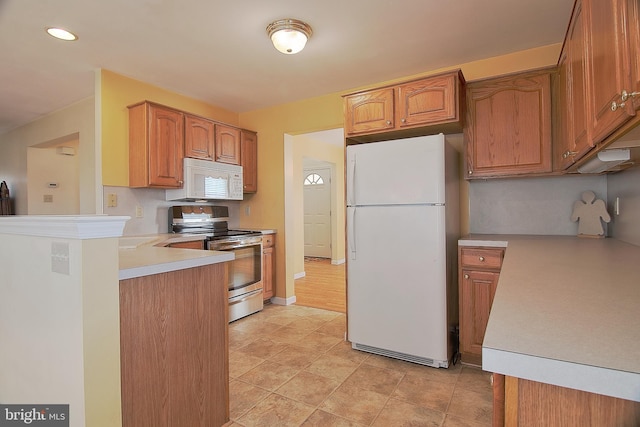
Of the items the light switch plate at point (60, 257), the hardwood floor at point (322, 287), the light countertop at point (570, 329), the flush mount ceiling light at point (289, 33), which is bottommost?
the hardwood floor at point (322, 287)

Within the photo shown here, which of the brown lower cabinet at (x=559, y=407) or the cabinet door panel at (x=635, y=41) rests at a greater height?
the cabinet door panel at (x=635, y=41)

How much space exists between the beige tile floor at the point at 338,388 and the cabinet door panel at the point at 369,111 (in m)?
1.87

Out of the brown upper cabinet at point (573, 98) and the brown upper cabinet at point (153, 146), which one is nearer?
the brown upper cabinet at point (573, 98)

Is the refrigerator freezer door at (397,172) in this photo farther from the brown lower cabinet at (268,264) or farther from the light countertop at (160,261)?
the brown lower cabinet at (268,264)

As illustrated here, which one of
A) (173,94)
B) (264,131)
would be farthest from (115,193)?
(264,131)

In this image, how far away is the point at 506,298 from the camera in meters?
0.91

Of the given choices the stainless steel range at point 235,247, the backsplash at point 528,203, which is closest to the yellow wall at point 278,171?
the stainless steel range at point 235,247

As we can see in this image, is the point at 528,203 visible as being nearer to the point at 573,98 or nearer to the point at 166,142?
the point at 573,98

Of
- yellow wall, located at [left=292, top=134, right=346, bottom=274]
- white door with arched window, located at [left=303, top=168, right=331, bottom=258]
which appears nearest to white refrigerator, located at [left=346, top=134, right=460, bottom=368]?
yellow wall, located at [left=292, top=134, right=346, bottom=274]

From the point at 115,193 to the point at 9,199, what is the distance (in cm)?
357

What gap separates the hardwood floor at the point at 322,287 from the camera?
408cm

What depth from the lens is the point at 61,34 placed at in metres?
2.34

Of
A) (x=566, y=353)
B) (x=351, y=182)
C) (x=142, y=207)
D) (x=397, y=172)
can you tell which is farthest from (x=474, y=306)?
(x=142, y=207)

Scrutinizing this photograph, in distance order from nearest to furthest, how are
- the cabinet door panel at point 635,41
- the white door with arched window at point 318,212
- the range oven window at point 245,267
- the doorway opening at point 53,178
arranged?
the cabinet door panel at point 635,41
the range oven window at point 245,267
the doorway opening at point 53,178
the white door with arched window at point 318,212
